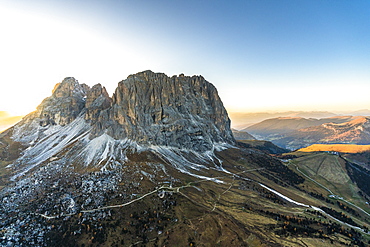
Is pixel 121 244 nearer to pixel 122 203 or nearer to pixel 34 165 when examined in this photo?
pixel 122 203

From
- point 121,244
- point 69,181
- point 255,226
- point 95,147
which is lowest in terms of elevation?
point 255,226

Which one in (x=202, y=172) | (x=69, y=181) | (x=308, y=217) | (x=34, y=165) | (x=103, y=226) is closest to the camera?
(x=103, y=226)

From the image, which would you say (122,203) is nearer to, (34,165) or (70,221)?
(70,221)

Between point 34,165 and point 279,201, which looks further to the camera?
point 34,165

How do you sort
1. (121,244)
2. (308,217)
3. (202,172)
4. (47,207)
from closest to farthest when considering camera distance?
(121,244) → (47,207) → (308,217) → (202,172)

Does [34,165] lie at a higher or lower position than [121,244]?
higher

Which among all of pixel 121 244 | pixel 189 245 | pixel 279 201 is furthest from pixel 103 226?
pixel 279 201

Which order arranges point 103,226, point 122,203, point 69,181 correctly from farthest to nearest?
1. point 69,181
2. point 122,203
3. point 103,226

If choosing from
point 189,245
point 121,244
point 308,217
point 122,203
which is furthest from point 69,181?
point 308,217

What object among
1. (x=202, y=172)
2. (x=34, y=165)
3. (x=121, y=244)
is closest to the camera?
(x=121, y=244)

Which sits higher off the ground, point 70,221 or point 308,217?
point 70,221
